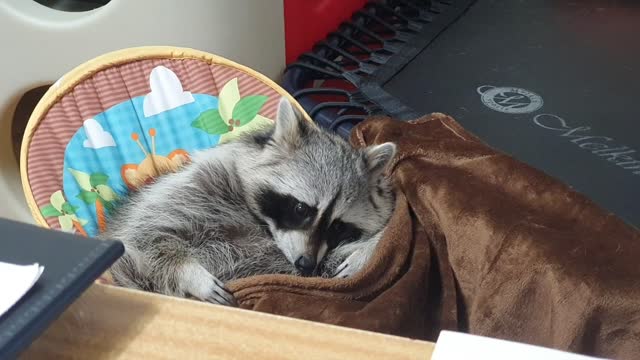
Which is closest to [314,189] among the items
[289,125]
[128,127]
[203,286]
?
[289,125]

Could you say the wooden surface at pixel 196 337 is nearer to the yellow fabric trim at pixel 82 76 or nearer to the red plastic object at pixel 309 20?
the yellow fabric trim at pixel 82 76

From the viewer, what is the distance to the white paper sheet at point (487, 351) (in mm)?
558

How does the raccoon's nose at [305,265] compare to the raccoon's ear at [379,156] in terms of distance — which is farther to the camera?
the raccoon's ear at [379,156]

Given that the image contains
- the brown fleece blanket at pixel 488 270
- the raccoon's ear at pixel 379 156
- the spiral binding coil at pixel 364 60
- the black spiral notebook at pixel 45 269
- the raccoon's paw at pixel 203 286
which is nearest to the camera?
the black spiral notebook at pixel 45 269

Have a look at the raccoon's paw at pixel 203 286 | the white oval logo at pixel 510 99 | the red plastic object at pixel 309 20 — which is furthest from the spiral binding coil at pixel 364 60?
the raccoon's paw at pixel 203 286

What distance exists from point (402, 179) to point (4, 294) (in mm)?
1009

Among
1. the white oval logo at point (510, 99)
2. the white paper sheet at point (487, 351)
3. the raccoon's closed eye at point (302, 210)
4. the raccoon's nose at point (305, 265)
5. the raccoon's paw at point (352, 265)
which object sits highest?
the white paper sheet at point (487, 351)

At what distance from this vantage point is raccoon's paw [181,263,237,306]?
3.89 feet

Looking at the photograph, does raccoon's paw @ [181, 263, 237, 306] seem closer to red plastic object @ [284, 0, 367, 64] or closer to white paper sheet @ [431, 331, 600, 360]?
white paper sheet @ [431, 331, 600, 360]

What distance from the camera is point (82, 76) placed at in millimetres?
1506

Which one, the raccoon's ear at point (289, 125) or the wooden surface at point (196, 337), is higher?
the wooden surface at point (196, 337)

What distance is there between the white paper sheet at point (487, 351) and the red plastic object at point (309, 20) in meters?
2.02

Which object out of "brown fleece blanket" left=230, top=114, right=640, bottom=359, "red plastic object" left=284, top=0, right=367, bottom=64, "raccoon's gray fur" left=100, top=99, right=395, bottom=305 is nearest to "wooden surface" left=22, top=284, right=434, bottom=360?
"brown fleece blanket" left=230, top=114, right=640, bottom=359

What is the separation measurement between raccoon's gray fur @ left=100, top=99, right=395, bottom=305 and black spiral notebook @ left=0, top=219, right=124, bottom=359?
2.13 ft
